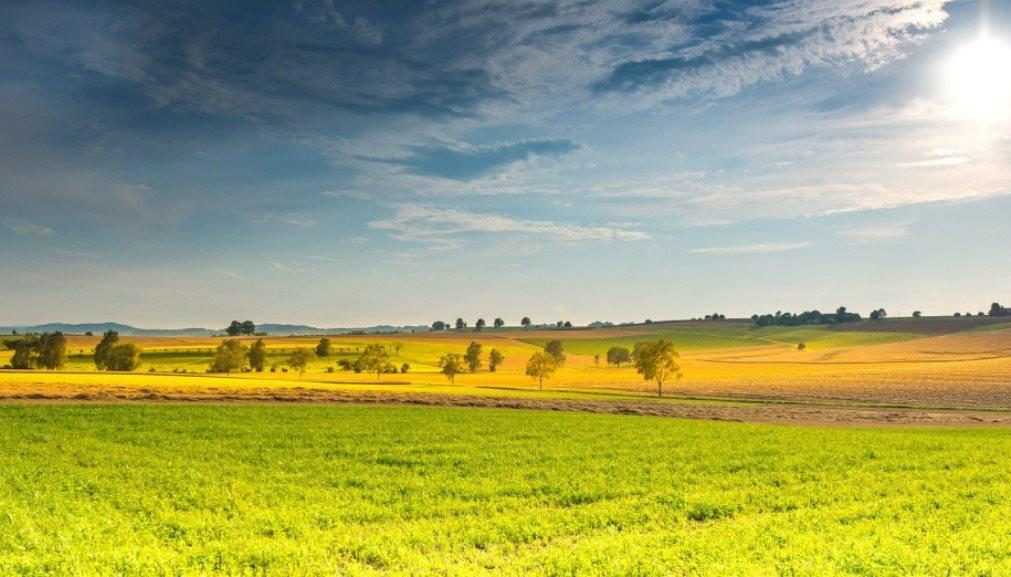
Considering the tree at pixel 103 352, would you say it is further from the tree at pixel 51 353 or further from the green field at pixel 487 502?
the green field at pixel 487 502

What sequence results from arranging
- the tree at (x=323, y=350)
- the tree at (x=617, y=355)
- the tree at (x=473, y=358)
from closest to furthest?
the tree at (x=473, y=358) → the tree at (x=323, y=350) → the tree at (x=617, y=355)

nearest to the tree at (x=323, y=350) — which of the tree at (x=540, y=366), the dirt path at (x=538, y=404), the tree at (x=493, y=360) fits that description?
the tree at (x=493, y=360)

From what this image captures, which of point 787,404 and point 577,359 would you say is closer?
point 787,404

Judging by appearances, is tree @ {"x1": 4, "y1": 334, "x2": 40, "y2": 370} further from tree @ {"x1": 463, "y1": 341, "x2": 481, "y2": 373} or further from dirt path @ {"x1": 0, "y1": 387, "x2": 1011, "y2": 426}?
tree @ {"x1": 463, "y1": 341, "x2": 481, "y2": 373}

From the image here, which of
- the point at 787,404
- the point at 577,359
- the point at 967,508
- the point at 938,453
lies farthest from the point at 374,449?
the point at 577,359

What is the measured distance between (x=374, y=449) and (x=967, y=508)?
20.8 meters

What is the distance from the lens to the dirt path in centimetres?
4794

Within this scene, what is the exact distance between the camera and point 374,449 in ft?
91.2

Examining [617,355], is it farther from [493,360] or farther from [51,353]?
[51,353]

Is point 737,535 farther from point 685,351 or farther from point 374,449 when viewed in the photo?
point 685,351

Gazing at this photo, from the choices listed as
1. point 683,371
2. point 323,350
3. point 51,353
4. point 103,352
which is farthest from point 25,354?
point 683,371

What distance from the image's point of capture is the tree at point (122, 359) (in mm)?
106000

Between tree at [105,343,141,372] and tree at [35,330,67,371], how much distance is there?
40.0 feet

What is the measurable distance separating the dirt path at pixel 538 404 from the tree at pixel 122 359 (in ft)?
200
